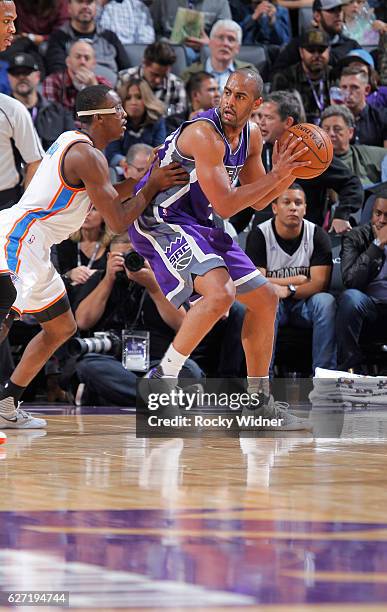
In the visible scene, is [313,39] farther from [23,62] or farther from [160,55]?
[23,62]

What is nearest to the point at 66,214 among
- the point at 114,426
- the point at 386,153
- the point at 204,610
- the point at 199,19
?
the point at 114,426

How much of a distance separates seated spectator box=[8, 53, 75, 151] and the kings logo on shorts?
12.1ft

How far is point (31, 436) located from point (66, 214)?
1.05 meters

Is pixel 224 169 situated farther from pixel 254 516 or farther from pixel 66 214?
pixel 254 516

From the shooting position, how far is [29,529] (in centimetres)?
258

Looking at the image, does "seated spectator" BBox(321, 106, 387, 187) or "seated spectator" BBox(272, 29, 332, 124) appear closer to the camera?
"seated spectator" BBox(321, 106, 387, 187)

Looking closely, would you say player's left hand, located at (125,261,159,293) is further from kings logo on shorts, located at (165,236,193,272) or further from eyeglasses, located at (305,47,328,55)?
eyeglasses, located at (305,47,328,55)

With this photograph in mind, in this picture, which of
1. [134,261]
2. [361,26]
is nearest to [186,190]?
[134,261]

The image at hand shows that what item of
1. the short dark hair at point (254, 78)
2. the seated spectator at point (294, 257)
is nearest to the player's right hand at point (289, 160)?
the short dark hair at point (254, 78)

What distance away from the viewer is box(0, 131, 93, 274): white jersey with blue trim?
4988mm

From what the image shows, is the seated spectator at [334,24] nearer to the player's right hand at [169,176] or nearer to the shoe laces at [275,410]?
the player's right hand at [169,176]

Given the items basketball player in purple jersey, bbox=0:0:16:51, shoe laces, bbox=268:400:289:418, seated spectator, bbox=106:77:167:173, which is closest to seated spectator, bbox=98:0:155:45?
seated spectator, bbox=106:77:167:173

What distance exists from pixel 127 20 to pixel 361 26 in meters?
2.21

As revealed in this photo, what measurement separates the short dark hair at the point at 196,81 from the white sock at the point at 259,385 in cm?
394
